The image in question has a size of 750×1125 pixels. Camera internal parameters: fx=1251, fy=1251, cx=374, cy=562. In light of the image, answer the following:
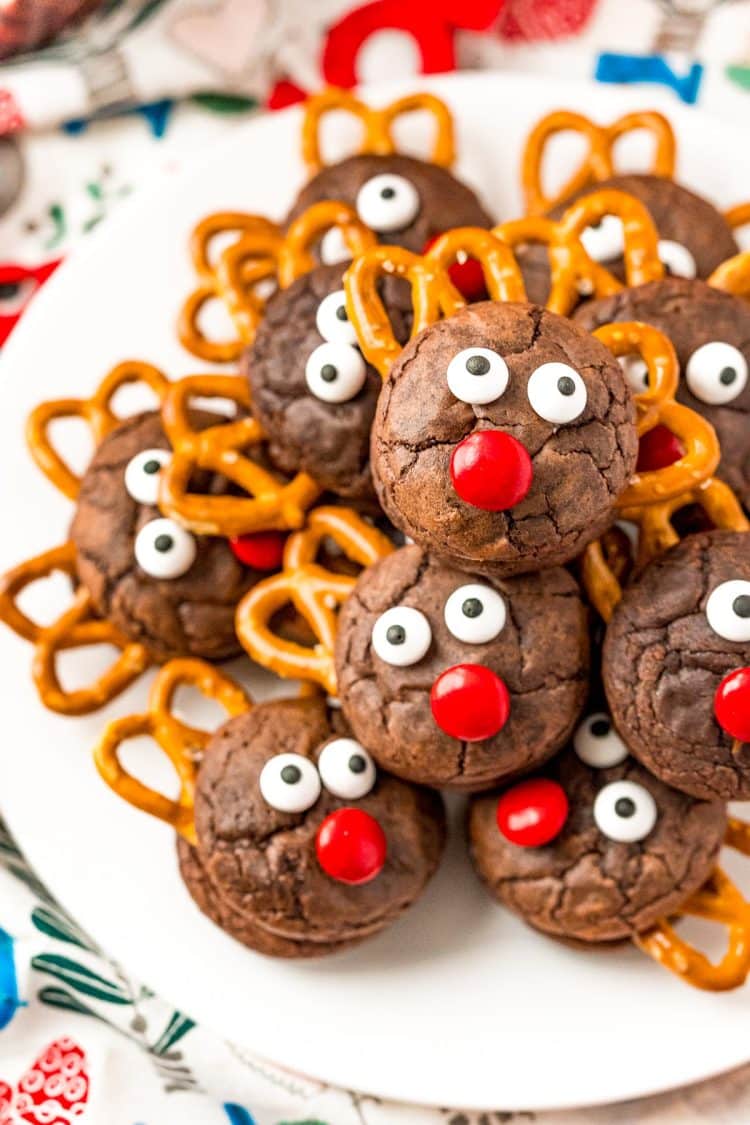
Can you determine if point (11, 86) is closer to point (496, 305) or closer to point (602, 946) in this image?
point (496, 305)

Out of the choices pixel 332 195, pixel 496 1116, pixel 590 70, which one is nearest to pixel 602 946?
pixel 496 1116

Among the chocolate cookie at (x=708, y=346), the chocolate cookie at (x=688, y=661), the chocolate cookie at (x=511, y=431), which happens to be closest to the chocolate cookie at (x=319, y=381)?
the chocolate cookie at (x=511, y=431)

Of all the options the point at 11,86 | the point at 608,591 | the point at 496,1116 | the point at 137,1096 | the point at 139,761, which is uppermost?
the point at 11,86

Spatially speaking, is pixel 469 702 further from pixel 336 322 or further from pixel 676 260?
pixel 676 260

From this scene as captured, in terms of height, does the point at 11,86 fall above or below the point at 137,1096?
above

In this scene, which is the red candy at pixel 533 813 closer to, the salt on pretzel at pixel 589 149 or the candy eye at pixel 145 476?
the candy eye at pixel 145 476

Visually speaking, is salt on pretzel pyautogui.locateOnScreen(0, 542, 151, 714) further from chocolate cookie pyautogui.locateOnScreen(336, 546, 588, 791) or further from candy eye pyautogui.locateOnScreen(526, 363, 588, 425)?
candy eye pyautogui.locateOnScreen(526, 363, 588, 425)
